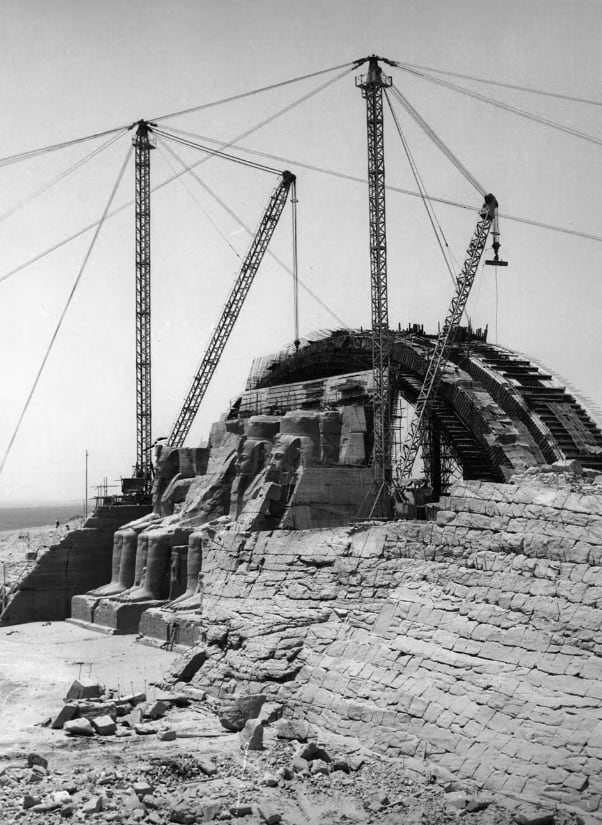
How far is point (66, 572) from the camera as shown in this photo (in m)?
37.5

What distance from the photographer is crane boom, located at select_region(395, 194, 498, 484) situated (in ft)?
128

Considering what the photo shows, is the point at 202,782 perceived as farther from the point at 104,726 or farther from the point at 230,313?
the point at 230,313

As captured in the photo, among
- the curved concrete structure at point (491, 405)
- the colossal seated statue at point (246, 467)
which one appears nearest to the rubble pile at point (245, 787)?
the colossal seated statue at point (246, 467)

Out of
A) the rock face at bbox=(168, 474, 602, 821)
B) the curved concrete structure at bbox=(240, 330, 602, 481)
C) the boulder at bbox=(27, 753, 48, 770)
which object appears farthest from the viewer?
the curved concrete structure at bbox=(240, 330, 602, 481)

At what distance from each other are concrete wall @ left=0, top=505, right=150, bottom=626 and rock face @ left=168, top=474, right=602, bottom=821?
18139 millimetres

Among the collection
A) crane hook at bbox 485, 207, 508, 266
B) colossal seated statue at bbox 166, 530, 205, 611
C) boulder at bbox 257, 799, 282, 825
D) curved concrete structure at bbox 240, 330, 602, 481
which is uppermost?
crane hook at bbox 485, 207, 508, 266

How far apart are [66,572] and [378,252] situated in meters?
17.1

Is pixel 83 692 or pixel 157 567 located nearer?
pixel 83 692

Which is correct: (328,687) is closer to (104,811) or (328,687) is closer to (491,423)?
(104,811)

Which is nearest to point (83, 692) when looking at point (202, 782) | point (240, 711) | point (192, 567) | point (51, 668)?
point (240, 711)

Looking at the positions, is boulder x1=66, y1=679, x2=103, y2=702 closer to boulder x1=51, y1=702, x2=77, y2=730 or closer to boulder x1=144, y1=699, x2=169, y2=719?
boulder x1=51, y1=702, x2=77, y2=730

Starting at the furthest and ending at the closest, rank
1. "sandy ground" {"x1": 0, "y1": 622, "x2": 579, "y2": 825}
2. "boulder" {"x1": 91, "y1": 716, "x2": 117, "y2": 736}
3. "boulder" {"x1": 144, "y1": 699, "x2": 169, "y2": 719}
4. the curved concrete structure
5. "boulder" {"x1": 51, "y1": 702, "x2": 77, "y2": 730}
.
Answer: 1. the curved concrete structure
2. "boulder" {"x1": 144, "y1": 699, "x2": 169, "y2": 719}
3. "boulder" {"x1": 51, "y1": 702, "x2": 77, "y2": 730}
4. "boulder" {"x1": 91, "y1": 716, "x2": 117, "y2": 736}
5. "sandy ground" {"x1": 0, "y1": 622, "x2": 579, "y2": 825}

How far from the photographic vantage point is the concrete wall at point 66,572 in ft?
119

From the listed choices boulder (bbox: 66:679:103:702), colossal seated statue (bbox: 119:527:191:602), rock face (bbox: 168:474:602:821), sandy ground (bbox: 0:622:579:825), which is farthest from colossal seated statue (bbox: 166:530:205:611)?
sandy ground (bbox: 0:622:579:825)
